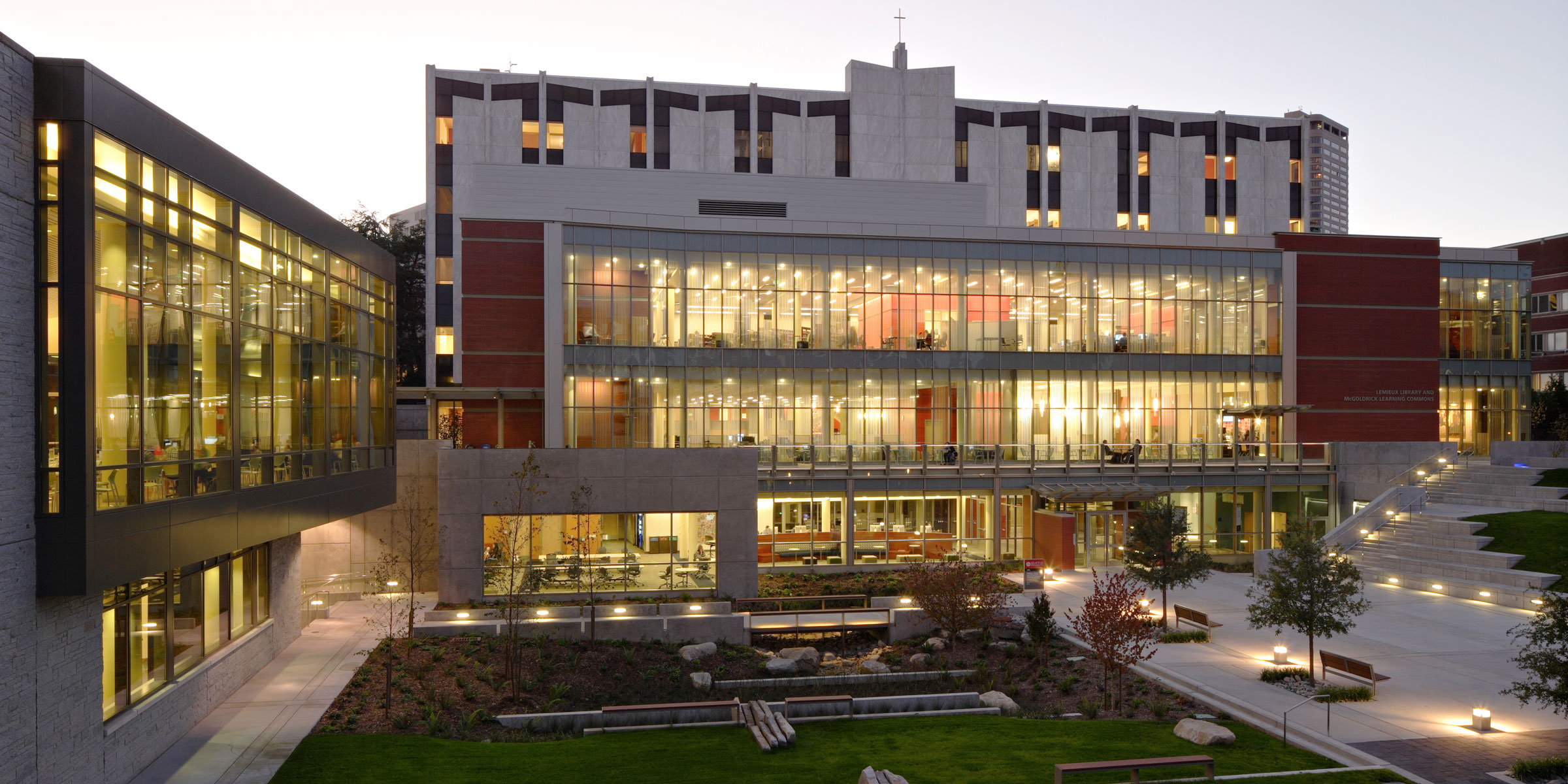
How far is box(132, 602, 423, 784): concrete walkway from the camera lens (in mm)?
16516

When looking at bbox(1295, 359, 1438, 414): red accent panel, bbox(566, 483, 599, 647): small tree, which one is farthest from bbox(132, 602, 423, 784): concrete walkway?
bbox(1295, 359, 1438, 414): red accent panel

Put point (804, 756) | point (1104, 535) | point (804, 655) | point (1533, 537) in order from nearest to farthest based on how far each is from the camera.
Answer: point (804, 756) → point (804, 655) → point (1533, 537) → point (1104, 535)

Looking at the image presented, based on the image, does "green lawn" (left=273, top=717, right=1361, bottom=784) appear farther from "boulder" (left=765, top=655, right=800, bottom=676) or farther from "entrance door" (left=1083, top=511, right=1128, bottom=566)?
"entrance door" (left=1083, top=511, right=1128, bottom=566)

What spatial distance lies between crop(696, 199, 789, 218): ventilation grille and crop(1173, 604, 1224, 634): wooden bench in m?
31.7

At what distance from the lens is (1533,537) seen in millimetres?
33250

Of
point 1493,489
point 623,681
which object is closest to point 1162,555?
point 623,681

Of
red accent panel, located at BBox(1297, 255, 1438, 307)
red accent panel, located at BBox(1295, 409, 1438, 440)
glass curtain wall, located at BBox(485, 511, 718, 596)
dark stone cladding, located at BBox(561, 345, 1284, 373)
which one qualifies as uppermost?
red accent panel, located at BBox(1297, 255, 1438, 307)

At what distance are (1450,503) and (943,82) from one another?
45681 mm

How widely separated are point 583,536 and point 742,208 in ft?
86.3

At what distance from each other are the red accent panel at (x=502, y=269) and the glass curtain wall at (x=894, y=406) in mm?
5510

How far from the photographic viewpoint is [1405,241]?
169ft

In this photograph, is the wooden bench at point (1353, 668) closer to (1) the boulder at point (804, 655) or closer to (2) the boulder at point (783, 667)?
(1) the boulder at point (804, 655)

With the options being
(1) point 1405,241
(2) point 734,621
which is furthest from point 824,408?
(1) point 1405,241

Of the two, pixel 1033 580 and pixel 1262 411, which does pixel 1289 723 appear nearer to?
pixel 1033 580
